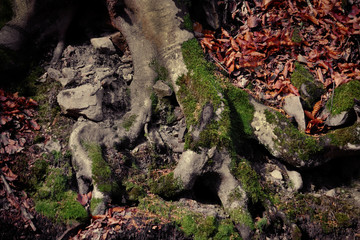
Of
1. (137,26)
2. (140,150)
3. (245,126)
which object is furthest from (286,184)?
Result: (137,26)

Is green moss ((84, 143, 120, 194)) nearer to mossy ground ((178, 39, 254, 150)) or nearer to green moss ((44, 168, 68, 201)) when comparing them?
green moss ((44, 168, 68, 201))

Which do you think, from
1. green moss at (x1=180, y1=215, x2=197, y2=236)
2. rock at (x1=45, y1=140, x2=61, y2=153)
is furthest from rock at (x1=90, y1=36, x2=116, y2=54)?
green moss at (x1=180, y1=215, x2=197, y2=236)

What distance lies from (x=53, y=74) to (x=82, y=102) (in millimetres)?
784

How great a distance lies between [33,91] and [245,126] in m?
3.04

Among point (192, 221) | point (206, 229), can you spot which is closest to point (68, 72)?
point (192, 221)

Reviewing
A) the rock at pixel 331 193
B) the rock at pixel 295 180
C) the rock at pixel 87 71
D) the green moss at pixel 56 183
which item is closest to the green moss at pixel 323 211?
the rock at pixel 295 180

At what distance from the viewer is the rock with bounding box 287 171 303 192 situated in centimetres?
407

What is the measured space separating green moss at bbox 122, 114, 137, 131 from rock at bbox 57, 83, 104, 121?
0.31 m

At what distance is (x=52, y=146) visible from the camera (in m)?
3.46

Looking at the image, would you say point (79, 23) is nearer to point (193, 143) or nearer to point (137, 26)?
point (137, 26)

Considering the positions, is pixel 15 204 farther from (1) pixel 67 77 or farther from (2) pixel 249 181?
(2) pixel 249 181

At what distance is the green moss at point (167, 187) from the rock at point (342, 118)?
2.67 meters

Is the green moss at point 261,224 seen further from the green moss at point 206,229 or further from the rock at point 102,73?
the rock at point 102,73

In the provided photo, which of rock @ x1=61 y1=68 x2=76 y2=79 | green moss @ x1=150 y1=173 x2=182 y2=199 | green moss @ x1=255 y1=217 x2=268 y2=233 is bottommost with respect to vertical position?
green moss @ x1=255 y1=217 x2=268 y2=233
